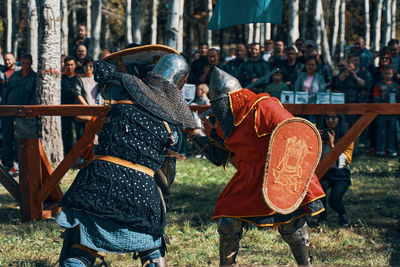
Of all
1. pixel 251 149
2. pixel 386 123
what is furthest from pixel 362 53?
pixel 251 149

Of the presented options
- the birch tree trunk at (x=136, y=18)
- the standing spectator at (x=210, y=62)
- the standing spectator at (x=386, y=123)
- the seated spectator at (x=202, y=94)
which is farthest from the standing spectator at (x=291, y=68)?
the birch tree trunk at (x=136, y=18)

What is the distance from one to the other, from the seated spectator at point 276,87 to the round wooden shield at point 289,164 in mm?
5186

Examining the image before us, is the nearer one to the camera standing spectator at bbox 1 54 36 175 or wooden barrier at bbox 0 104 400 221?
wooden barrier at bbox 0 104 400 221

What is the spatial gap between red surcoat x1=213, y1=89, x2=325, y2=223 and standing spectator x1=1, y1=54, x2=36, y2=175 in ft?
17.1

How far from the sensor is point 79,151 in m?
5.32

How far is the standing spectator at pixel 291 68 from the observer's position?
353 inches

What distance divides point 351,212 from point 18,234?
11.4ft

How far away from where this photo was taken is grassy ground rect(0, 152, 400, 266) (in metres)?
4.59

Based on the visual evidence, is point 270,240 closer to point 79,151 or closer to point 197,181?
point 79,151

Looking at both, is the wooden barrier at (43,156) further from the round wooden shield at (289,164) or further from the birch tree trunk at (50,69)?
the birch tree trunk at (50,69)

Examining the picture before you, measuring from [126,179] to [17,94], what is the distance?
5.75 metres

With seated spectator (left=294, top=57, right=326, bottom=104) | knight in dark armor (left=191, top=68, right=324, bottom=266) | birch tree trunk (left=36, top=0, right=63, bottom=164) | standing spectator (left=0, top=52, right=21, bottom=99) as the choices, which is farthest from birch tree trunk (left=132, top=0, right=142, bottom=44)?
knight in dark armor (left=191, top=68, right=324, bottom=266)

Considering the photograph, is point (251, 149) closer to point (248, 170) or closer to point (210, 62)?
point (248, 170)

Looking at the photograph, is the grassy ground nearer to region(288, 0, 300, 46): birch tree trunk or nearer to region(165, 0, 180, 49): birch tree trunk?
region(165, 0, 180, 49): birch tree trunk
